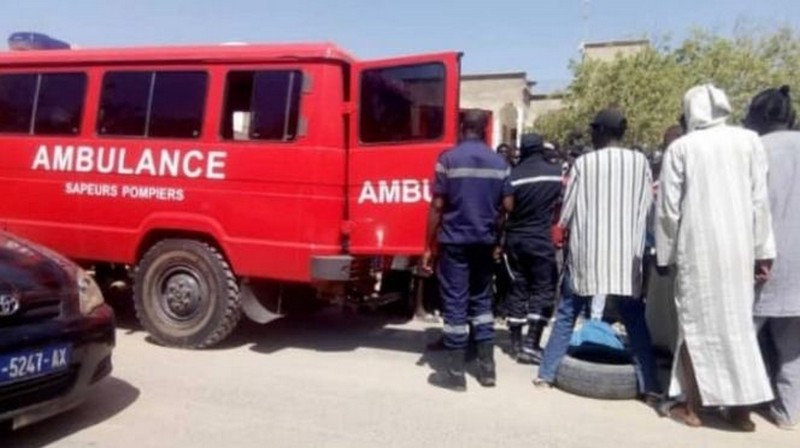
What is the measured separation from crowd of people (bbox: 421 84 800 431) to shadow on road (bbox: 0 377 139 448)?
215cm

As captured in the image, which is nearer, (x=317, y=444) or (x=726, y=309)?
(x=317, y=444)

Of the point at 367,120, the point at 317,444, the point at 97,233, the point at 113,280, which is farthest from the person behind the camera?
the point at 113,280

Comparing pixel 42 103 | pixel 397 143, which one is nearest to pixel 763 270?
pixel 397 143

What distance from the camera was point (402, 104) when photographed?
5363 mm

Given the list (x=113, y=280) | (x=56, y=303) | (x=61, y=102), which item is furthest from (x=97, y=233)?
(x=56, y=303)

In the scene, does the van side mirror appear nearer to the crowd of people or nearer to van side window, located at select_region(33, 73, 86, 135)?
van side window, located at select_region(33, 73, 86, 135)

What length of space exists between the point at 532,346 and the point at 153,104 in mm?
3630

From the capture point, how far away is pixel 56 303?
12.3 ft

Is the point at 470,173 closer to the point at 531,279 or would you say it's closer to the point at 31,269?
the point at 531,279

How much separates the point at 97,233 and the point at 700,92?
15.4ft

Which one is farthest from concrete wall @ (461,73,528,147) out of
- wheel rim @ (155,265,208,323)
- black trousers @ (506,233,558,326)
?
wheel rim @ (155,265,208,323)

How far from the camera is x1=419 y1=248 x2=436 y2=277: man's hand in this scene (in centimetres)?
501

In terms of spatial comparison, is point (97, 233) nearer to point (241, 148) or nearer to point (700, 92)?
point (241, 148)

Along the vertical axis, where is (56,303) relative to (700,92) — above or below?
below
